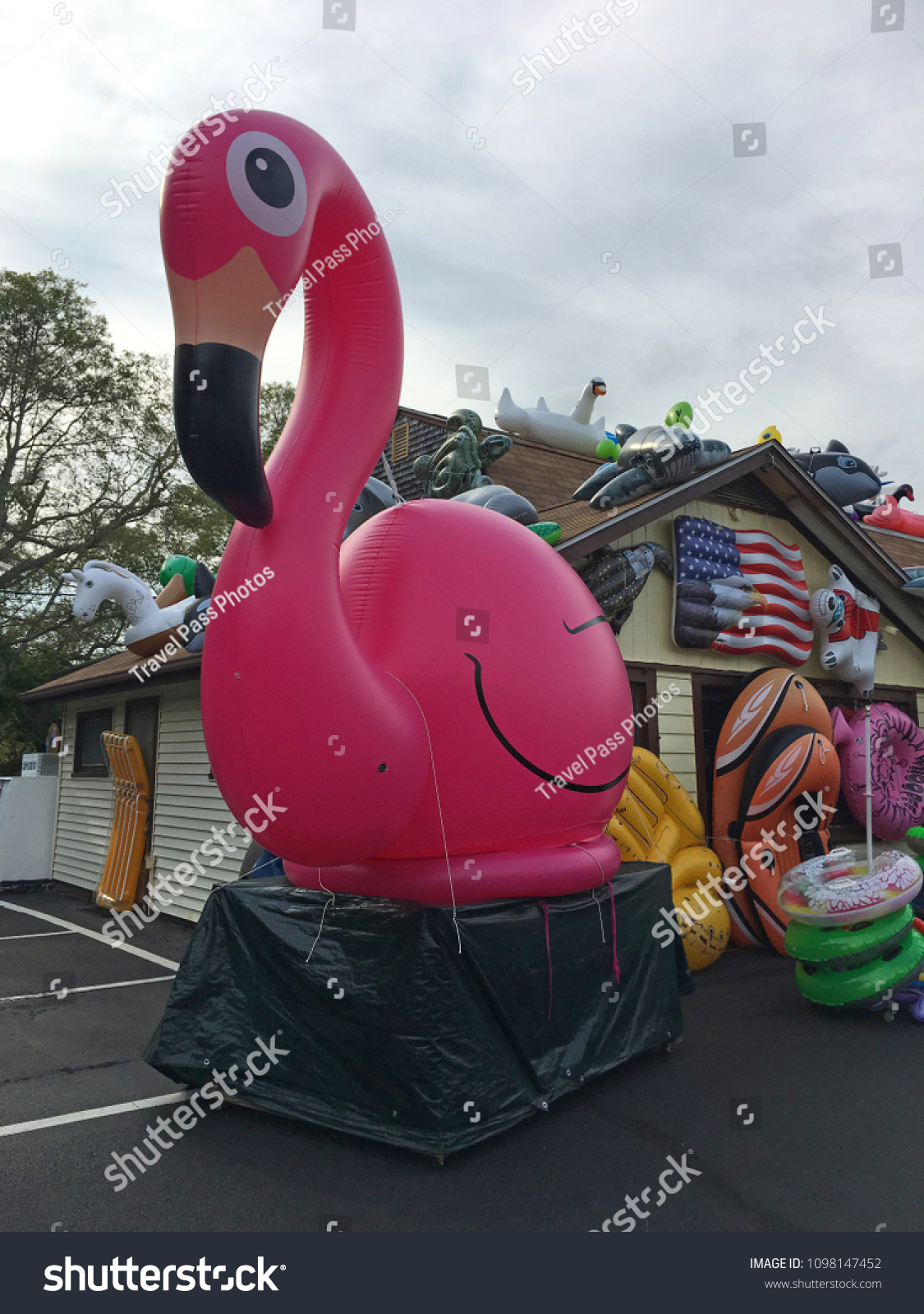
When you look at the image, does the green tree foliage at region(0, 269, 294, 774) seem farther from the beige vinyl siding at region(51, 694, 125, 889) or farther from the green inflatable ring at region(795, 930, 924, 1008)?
the green inflatable ring at region(795, 930, 924, 1008)

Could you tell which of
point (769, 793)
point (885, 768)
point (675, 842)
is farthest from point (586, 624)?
point (885, 768)

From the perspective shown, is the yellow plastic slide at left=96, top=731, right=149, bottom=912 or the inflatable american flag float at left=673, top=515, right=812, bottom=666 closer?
the inflatable american flag float at left=673, top=515, right=812, bottom=666

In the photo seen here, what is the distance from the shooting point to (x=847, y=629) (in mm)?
→ 9445

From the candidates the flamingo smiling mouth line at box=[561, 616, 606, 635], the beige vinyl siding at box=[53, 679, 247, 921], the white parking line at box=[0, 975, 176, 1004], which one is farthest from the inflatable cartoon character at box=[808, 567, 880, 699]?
the white parking line at box=[0, 975, 176, 1004]

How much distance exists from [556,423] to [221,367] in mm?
10105

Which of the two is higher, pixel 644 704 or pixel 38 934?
pixel 644 704

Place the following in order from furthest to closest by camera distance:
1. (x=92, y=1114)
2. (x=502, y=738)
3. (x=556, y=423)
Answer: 1. (x=556, y=423)
2. (x=92, y=1114)
3. (x=502, y=738)

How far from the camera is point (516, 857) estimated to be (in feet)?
13.4

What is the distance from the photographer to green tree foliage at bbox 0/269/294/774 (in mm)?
19625

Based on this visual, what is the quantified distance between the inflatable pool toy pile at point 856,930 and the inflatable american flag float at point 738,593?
299cm

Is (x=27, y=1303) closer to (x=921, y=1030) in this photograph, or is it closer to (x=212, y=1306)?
(x=212, y=1306)

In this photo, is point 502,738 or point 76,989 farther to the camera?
point 76,989

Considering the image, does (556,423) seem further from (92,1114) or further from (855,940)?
(92,1114)

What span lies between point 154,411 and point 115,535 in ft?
10.4
